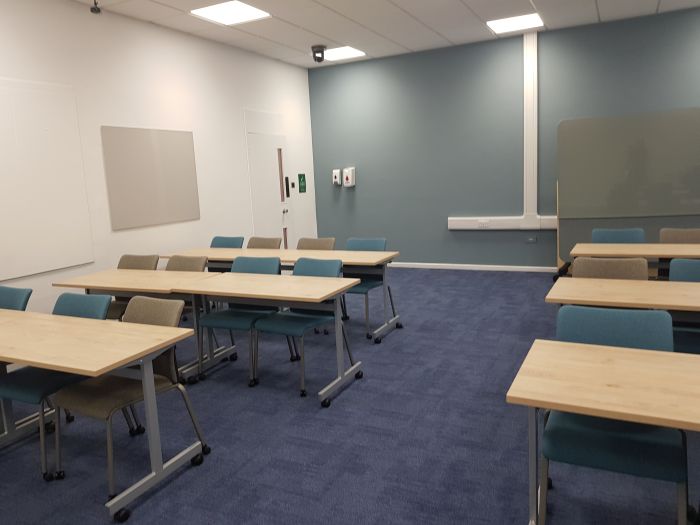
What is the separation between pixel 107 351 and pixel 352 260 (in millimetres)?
2542

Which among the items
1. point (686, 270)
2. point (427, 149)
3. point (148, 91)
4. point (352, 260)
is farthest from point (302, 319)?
point (427, 149)

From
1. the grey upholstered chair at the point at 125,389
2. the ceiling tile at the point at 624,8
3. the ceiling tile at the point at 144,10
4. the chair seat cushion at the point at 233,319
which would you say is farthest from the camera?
the ceiling tile at the point at 624,8

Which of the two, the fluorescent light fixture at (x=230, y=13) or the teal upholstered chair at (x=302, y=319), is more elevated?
the fluorescent light fixture at (x=230, y=13)

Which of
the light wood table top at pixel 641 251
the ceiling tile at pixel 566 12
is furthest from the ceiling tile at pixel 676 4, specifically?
the light wood table top at pixel 641 251

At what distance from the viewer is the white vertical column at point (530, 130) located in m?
7.03

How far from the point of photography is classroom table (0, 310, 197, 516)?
2379mm

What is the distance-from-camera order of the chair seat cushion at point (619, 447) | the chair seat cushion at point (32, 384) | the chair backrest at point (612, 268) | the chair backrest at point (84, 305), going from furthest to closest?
the chair backrest at point (612, 268) → the chair backrest at point (84, 305) → the chair seat cushion at point (32, 384) → the chair seat cushion at point (619, 447)

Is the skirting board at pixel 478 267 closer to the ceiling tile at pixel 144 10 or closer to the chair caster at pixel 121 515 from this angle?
the ceiling tile at pixel 144 10

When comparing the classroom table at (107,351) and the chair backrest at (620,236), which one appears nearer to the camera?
the classroom table at (107,351)

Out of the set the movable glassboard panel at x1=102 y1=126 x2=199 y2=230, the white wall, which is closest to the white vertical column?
the white wall

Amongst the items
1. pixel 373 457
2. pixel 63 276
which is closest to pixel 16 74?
pixel 63 276

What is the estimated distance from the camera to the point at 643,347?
229cm

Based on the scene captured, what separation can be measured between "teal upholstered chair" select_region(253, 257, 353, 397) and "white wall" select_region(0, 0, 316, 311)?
2.29 meters

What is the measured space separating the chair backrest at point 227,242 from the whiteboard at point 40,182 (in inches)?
55.4
